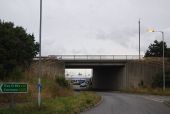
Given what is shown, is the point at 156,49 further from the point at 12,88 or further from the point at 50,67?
the point at 12,88

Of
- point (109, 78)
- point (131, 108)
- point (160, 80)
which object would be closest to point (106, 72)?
point (109, 78)

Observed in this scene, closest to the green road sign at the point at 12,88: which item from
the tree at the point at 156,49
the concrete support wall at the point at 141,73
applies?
the concrete support wall at the point at 141,73

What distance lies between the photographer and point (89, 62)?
75.4m

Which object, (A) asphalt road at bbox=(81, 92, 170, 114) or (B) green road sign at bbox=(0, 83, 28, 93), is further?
(A) asphalt road at bbox=(81, 92, 170, 114)

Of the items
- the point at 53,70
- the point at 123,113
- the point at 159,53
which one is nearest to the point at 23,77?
the point at 123,113

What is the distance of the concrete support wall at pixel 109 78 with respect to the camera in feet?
257

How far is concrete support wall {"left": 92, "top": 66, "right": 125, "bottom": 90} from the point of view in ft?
257

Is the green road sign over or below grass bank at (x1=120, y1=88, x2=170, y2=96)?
over

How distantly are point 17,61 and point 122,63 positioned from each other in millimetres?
40326

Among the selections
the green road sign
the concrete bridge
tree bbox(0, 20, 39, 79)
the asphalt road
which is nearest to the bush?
the concrete bridge

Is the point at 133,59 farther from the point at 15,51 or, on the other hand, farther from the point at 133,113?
the point at 133,113

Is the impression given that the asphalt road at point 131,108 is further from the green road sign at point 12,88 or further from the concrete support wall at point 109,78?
the concrete support wall at point 109,78

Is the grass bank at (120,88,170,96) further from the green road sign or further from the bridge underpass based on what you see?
the green road sign

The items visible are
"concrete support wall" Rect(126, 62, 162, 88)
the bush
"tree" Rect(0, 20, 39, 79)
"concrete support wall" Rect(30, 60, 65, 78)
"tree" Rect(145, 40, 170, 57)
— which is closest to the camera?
"tree" Rect(0, 20, 39, 79)
